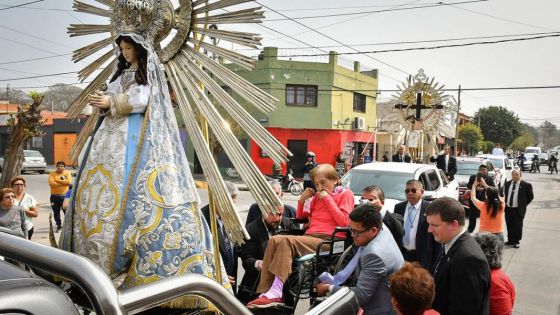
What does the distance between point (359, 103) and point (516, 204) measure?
2010cm

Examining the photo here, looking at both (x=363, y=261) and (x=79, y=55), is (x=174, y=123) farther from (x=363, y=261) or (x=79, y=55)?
(x=363, y=261)

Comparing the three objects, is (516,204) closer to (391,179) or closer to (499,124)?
(391,179)

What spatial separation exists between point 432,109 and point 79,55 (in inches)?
525

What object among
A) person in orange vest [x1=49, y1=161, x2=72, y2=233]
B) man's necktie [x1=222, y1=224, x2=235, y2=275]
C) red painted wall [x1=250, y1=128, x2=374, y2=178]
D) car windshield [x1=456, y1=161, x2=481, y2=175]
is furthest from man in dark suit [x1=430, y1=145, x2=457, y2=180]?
red painted wall [x1=250, y1=128, x2=374, y2=178]

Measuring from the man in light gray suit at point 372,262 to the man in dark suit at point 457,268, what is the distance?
1.10ft

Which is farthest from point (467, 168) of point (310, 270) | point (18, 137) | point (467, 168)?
point (18, 137)

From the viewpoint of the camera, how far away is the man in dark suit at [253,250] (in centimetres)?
470

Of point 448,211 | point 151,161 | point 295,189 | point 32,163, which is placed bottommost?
point 295,189

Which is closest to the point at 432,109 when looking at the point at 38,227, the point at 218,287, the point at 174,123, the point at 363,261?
the point at 38,227

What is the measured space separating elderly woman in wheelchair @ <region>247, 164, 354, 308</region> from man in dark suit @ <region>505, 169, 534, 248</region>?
19.4 ft

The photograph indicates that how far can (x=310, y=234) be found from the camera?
15.2ft

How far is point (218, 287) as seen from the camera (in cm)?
132

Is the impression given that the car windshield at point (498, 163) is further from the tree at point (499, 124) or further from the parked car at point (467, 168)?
the tree at point (499, 124)

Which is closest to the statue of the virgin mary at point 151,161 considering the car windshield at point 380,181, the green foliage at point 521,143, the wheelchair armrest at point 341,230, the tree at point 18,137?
the wheelchair armrest at point 341,230
